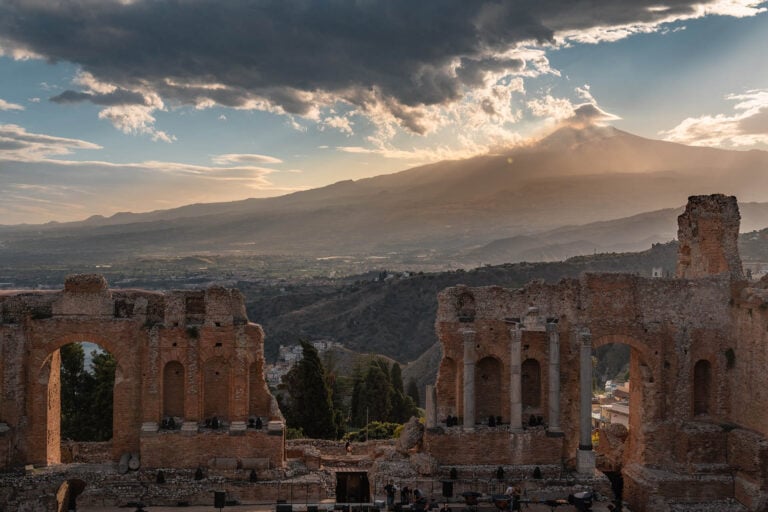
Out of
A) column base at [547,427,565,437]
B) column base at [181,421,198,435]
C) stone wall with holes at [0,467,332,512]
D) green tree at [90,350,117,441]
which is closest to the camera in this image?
stone wall with holes at [0,467,332,512]

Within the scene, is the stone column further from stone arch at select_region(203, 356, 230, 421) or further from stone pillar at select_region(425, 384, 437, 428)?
stone arch at select_region(203, 356, 230, 421)

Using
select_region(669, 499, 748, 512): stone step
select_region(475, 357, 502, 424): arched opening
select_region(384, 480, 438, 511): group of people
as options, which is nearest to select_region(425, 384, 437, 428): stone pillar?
select_region(475, 357, 502, 424): arched opening

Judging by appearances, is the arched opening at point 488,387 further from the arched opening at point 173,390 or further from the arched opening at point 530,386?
the arched opening at point 173,390

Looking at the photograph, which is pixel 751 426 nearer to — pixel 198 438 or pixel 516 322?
pixel 516 322

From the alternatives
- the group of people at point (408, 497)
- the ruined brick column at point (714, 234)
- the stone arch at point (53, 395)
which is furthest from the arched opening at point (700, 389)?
the stone arch at point (53, 395)

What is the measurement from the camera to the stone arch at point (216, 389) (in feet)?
95.8

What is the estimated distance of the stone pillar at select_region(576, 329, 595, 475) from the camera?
28500mm

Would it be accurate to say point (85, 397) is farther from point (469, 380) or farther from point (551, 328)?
point (551, 328)

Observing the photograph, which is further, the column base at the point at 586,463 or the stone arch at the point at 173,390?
the stone arch at the point at 173,390

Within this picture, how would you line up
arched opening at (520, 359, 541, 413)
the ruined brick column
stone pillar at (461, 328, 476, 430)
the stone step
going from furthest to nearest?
arched opening at (520, 359, 541, 413)
the ruined brick column
stone pillar at (461, 328, 476, 430)
the stone step

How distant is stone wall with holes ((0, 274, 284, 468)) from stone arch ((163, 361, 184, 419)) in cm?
4

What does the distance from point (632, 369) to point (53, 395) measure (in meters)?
22.2

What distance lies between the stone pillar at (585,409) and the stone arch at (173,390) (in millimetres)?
15028

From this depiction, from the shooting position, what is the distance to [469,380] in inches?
1138
